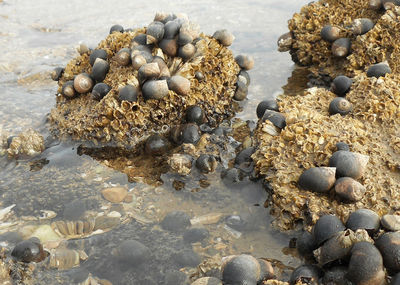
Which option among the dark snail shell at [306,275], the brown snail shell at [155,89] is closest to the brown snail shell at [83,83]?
the brown snail shell at [155,89]

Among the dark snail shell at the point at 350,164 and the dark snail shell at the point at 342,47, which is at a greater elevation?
the dark snail shell at the point at 342,47

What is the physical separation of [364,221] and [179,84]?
2479mm

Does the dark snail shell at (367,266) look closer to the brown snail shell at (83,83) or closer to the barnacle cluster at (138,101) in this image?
the barnacle cluster at (138,101)

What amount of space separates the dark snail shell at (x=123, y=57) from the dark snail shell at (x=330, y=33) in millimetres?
2814

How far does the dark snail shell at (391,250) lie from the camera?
108 inches

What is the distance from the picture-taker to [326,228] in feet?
10.2

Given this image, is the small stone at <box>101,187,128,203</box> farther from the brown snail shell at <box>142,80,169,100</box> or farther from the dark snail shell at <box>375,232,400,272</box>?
the dark snail shell at <box>375,232,400,272</box>

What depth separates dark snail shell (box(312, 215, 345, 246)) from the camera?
307 centimetres

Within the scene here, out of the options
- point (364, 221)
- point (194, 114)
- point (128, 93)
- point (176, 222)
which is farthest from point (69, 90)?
point (364, 221)

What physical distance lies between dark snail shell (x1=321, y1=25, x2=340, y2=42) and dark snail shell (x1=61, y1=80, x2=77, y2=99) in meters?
3.50

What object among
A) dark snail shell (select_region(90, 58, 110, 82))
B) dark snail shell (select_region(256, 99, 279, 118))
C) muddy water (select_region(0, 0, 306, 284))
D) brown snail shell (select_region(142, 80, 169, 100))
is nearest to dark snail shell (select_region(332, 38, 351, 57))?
muddy water (select_region(0, 0, 306, 284))

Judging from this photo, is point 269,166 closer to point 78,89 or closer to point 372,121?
point 372,121

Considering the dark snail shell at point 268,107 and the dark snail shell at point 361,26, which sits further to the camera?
the dark snail shell at point 361,26

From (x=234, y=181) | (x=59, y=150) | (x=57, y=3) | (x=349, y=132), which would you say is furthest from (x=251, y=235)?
(x=57, y=3)
